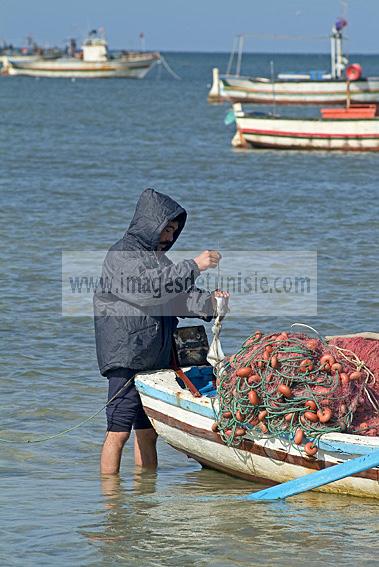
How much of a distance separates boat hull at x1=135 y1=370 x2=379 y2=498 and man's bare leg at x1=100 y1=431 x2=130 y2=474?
23 cm

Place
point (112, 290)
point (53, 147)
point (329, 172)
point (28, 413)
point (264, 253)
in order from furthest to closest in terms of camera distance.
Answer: point (53, 147) → point (329, 172) → point (264, 253) → point (28, 413) → point (112, 290)

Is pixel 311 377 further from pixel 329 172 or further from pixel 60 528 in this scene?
pixel 329 172

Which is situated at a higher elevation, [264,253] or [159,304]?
[159,304]

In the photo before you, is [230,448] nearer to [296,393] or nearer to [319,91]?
[296,393]

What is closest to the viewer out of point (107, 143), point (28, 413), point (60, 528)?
point (60, 528)

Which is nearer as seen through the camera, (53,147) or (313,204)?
(313,204)

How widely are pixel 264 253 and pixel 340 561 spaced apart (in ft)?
29.9

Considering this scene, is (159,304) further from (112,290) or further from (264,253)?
(264,253)

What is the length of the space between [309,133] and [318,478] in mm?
22586

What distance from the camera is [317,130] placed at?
2808cm

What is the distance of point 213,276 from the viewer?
13070mm

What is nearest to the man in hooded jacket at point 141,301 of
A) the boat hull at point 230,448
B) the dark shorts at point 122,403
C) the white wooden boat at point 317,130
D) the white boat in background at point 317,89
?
the dark shorts at point 122,403

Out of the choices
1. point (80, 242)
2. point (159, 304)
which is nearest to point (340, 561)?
point (159, 304)

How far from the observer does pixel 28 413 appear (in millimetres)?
8297
